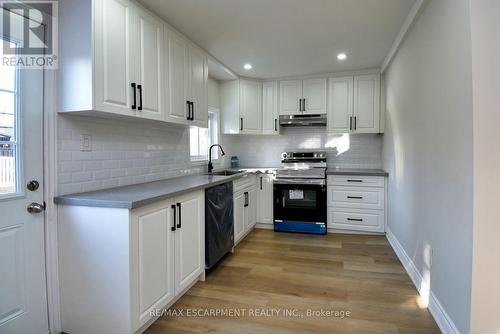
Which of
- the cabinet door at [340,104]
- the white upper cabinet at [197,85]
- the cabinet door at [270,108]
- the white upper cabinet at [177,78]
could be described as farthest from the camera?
the cabinet door at [270,108]

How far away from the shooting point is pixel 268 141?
191 inches

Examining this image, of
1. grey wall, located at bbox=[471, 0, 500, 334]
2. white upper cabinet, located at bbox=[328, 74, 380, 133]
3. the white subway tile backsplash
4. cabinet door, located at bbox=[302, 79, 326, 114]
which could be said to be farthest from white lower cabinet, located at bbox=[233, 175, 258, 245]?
grey wall, located at bbox=[471, 0, 500, 334]

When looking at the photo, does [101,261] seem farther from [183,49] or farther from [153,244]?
[183,49]

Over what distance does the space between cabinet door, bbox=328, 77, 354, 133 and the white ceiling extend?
0.43 m

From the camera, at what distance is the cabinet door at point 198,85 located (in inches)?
113

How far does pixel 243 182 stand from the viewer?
12.1 feet

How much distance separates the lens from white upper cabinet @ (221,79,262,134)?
14.3ft

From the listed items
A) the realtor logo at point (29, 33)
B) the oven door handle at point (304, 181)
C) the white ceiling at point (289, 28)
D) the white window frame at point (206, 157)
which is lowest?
the oven door handle at point (304, 181)

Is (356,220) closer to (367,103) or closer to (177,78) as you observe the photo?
(367,103)

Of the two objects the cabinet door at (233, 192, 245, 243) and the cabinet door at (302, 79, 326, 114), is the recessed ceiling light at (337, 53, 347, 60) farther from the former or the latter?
the cabinet door at (233, 192, 245, 243)

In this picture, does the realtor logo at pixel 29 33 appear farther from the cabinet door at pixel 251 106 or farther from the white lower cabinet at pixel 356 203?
the white lower cabinet at pixel 356 203

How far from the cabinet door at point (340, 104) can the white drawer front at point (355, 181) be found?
0.72 metres

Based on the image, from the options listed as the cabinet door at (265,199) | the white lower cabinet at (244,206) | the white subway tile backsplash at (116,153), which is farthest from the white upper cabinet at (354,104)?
the white subway tile backsplash at (116,153)

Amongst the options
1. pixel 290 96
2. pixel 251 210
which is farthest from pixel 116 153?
pixel 290 96
